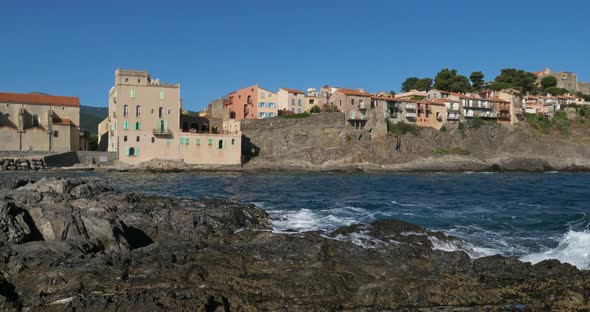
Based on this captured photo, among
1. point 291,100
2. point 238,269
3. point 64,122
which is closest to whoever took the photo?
point 238,269

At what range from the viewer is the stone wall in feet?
252

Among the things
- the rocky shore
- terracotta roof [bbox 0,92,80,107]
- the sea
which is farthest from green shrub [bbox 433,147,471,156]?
the rocky shore

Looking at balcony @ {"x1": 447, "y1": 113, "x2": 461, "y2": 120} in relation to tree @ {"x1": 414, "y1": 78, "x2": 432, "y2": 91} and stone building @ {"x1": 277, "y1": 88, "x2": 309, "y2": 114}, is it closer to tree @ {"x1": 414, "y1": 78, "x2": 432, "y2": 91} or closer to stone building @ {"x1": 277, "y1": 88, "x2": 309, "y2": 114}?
stone building @ {"x1": 277, "y1": 88, "x2": 309, "y2": 114}

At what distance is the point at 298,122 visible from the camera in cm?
7738

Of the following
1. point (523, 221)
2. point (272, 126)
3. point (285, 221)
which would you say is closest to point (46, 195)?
point (285, 221)

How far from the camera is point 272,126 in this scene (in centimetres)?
7656

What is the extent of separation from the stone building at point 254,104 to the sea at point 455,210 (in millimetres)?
37397

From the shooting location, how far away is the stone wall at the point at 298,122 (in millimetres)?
76688

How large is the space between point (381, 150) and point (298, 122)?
1251cm

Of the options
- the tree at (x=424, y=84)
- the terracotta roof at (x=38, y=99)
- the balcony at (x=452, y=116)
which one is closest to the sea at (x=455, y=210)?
the terracotta roof at (x=38, y=99)

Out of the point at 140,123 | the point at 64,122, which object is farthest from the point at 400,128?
the point at 64,122

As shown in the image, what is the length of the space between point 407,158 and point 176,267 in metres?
64.5

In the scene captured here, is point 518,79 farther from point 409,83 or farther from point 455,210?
point 455,210

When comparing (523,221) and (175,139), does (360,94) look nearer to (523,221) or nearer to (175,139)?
(175,139)
